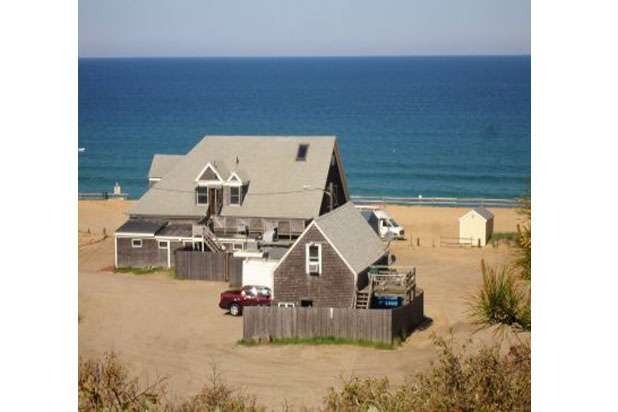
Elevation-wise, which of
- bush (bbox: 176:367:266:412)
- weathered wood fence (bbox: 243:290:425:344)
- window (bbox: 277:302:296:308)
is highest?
window (bbox: 277:302:296:308)

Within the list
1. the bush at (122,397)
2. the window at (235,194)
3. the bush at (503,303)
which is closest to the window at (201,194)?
the window at (235,194)

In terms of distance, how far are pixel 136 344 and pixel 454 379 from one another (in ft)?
14.9

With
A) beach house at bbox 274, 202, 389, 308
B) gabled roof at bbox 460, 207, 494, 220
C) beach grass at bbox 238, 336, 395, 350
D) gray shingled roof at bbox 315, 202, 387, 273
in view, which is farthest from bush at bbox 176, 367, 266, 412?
gabled roof at bbox 460, 207, 494, 220

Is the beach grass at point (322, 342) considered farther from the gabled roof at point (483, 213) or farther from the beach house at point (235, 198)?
the beach house at point (235, 198)

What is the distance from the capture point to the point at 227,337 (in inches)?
593

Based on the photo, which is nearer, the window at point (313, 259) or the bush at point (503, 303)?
the bush at point (503, 303)

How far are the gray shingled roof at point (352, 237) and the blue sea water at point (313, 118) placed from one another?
1932 millimetres

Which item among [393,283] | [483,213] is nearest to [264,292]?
[393,283]

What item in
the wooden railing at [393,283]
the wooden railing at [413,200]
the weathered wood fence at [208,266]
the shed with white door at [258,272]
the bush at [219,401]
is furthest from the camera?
the wooden railing at [413,200]

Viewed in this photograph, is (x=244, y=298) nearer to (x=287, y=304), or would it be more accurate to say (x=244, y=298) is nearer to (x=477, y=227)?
(x=287, y=304)

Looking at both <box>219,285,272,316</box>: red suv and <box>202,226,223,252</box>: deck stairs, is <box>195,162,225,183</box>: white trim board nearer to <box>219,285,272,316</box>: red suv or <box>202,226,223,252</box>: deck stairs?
<box>202,226,223,252</box>: deck stairs

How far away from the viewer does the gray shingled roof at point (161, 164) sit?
22.8 meters

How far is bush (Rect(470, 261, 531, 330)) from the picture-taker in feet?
35.7

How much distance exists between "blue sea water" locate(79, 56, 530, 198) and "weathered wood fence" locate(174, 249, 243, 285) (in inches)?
112
